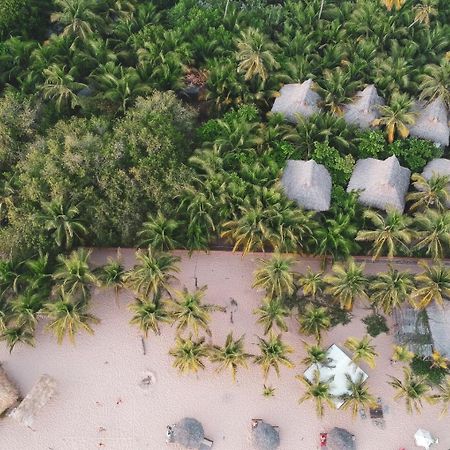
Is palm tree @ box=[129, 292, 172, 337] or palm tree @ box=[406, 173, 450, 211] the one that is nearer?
palm tree @ box=[129, 292, 172, 337]

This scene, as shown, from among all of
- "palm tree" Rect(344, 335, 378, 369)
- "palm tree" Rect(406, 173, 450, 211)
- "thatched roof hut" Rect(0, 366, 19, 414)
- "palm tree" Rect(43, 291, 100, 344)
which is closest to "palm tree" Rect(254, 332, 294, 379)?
"palm tree" Rect(344, 335, 378, 369)

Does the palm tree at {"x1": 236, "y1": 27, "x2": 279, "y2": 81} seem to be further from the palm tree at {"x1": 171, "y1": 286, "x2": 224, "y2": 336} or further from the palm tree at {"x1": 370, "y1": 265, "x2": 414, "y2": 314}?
the palm tree at {"x1": 171, "y1": 286, "x2": 224, "y2": 336}

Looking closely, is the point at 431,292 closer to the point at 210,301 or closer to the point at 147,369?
the point at 210,301

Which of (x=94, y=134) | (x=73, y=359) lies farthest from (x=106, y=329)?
(x=94, y=134)

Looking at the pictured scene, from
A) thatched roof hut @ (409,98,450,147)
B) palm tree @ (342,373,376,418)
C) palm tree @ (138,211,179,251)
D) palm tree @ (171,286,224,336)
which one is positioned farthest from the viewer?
thatched roof hut @ (409,98,450,147)

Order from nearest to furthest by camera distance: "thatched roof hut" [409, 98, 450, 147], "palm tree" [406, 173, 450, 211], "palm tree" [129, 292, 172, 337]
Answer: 1. "palm tree" [129, 292, 172, 337]
2. "palm tree" [406, 173, 450, 211]
3. "thatched roof hut" [409, 98, 450, 147]
